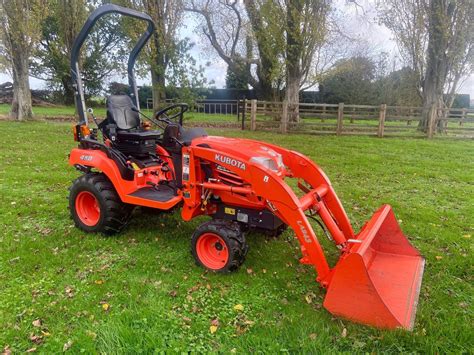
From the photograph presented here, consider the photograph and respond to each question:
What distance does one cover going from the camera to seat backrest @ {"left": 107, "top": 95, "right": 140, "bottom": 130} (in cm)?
436

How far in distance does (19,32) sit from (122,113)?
40.1ft

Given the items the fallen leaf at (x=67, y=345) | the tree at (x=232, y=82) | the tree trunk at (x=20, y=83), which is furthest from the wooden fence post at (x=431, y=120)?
the tree trunk at (x=20, y=83)

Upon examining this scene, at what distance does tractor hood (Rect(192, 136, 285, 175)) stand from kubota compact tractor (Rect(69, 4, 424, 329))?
0.01 meters

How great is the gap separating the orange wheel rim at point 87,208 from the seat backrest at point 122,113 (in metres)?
0.92

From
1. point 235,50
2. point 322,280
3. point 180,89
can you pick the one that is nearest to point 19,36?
point 180,89

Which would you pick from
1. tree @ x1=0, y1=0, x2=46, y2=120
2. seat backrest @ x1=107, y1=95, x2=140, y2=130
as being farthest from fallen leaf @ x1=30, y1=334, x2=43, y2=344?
tree @ x1=0, y1=0, x2=46, y2=120

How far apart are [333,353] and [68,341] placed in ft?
5.96

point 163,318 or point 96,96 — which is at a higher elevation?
point 96,96

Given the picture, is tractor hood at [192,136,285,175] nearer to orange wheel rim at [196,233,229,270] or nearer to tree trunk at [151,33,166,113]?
orange wheel rim at [196,233,229,270]

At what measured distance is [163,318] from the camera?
2.79 m

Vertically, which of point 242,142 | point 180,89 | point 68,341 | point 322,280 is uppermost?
point 180,89

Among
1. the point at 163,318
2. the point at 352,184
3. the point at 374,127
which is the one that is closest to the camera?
the point at 163,318

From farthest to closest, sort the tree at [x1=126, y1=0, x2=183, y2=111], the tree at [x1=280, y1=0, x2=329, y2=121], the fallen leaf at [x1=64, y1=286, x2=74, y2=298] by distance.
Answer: the tree at [x1=280, y1=0, x2=329, y2=121] < the tree at [x1=126, y1=0, x2=183, y2=111] < the fallen leaf at [x1=64, y1=286, x2=74, y2=298]

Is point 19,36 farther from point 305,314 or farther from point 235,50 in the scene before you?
point 305,314
